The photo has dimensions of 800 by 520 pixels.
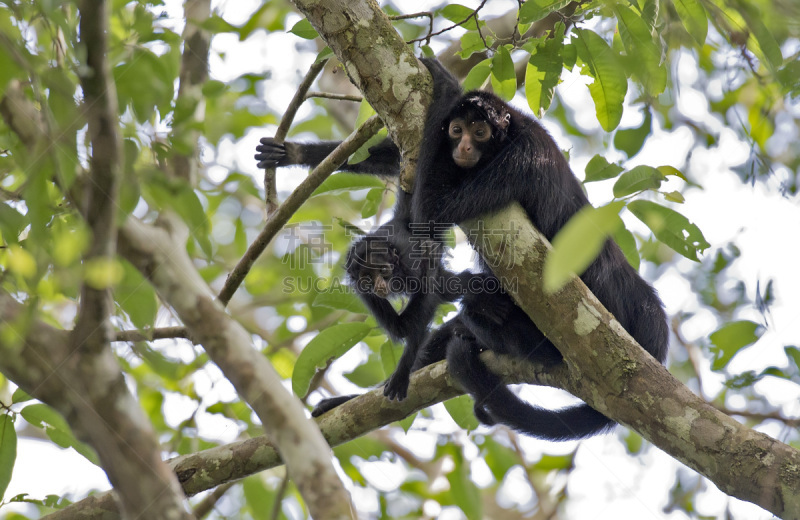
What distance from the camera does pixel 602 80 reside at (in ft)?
13.5

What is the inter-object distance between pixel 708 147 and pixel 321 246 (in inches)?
199

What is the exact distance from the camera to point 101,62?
196cm

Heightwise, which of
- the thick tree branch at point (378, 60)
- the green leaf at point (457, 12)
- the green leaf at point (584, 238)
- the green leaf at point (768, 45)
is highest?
the green leaf at point (457, 12)

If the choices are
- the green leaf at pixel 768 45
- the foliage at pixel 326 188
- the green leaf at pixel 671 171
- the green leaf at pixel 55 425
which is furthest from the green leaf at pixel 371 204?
the green leaf at pixel 768 45

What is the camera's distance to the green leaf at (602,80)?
12.6 ft

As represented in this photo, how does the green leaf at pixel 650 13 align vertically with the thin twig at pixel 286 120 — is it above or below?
below

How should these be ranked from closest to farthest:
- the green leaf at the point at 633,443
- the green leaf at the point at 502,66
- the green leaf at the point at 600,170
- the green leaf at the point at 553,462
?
the green leaf at the point at 502,66, the green leaf at the point at 600,170, the green leaf at the point at 553,462, the green leaf at the point at 633,443

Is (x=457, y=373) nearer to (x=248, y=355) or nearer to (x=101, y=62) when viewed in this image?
(x=248, y=355)

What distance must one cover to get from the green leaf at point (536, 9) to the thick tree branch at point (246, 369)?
2272 millimetres

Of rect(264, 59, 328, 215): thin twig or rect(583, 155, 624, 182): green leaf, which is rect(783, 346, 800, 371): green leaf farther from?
rect(264, 59, 328, 215): thin twig

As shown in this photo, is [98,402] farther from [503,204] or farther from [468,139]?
[468,139]

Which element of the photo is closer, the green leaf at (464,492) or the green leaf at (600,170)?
the green leaf at (600,170)

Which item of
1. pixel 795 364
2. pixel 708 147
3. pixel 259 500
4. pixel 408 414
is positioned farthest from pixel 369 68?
pixel 708 147

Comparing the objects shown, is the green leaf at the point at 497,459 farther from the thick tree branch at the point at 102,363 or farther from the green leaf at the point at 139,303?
the thick tree branch at the point at 102,363
